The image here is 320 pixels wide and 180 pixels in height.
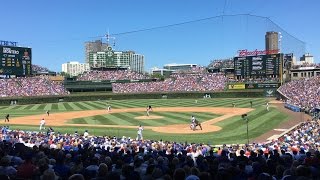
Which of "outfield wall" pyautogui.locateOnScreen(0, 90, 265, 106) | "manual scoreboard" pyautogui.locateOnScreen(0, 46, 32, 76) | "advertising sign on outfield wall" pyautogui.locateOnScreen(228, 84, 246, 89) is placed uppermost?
"manual scoreboard" pyautogui.locateOnScreen(0, 46, 32, 76)

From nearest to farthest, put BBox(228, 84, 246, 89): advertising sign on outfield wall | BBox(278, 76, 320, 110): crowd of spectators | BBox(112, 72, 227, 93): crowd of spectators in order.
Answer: BBox(278, 76, 320, 110): crowd of spectators
BBox(228, 84, 246, 89): advertising sign on outfield wall
BBox(112, 72, 227, 93): crowd of spectators

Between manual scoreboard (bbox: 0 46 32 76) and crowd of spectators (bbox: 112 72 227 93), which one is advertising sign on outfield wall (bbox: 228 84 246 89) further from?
manual scoreboard (bbox: 0 46 32 76)

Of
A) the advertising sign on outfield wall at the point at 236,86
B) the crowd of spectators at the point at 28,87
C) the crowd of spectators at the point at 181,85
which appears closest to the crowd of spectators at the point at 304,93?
the advertising sign on outfield wall at the point at 236,86

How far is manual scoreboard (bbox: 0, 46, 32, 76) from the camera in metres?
74.2

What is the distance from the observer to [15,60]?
7631cm

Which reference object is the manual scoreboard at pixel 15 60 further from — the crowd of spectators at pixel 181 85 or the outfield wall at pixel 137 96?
the crowd of spectators at pixel 181 85

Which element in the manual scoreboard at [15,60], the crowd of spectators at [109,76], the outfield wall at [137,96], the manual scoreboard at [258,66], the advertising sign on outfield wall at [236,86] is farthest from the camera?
the crowd of spectators at [109,76]

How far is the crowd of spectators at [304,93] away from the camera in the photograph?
156 feet

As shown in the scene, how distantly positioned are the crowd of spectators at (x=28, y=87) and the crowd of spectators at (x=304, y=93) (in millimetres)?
48775

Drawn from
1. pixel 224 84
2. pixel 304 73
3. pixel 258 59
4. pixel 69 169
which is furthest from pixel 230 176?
pixel 304 73

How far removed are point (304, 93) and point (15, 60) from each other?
55933 millimetres

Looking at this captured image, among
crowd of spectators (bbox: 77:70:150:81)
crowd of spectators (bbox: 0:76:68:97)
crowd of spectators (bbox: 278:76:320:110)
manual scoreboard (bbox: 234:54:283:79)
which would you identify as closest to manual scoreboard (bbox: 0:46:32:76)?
crowd of spectators (bbox: 0:76:68:97)

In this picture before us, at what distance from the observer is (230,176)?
7.63m

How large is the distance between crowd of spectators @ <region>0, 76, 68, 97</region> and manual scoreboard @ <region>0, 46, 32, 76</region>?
212 cm
